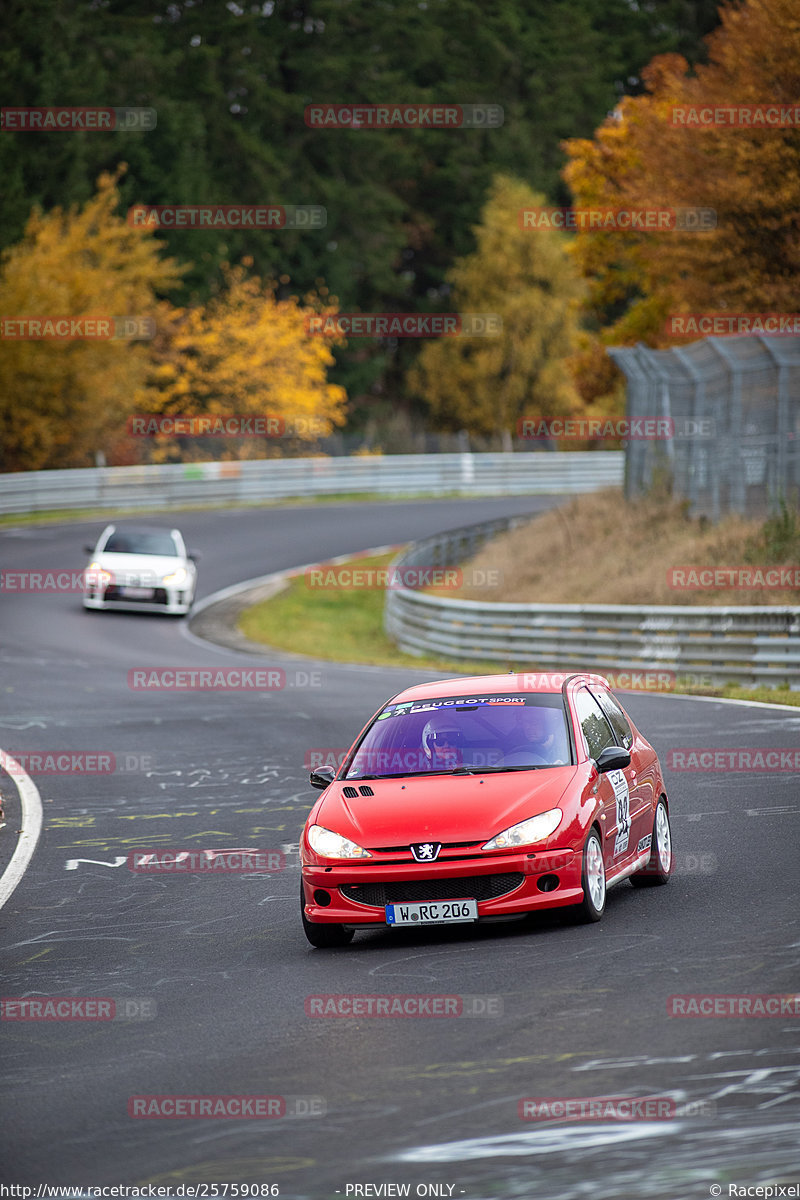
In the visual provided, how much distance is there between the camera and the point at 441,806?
29.3 ft

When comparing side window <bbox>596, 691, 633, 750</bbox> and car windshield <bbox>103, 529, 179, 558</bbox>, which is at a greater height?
side window <bbox>596, 691, 633, 750</bbox>

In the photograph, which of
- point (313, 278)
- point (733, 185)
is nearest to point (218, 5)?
point (313, 278)

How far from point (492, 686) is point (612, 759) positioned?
1205 millimetres

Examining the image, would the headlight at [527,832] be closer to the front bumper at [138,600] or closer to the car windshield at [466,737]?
the car windshield at [466,737]

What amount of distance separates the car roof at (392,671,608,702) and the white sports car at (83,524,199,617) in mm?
22738

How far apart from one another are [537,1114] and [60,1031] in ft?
9.41

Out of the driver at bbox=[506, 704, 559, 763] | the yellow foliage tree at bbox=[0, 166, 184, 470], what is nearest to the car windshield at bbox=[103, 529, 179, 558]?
the yellow foliage tree at bbox=[0, 166, 184, 470]

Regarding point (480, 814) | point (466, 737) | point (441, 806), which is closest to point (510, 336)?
point (466, 737)

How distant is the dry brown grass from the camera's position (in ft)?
88.3

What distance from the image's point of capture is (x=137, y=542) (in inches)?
1308

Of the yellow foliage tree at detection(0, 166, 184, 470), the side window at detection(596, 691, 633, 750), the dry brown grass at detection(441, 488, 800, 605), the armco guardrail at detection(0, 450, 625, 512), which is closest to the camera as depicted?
the side window at detection(596, 691, 633, 750)

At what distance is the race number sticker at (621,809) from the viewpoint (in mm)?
9469

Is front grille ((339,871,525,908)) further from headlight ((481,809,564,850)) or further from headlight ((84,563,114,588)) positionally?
headlight ((84,563,114,588))

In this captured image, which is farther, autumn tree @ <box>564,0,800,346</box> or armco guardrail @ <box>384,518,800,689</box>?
autumn tree @ <box>564,0,800,346</box>
